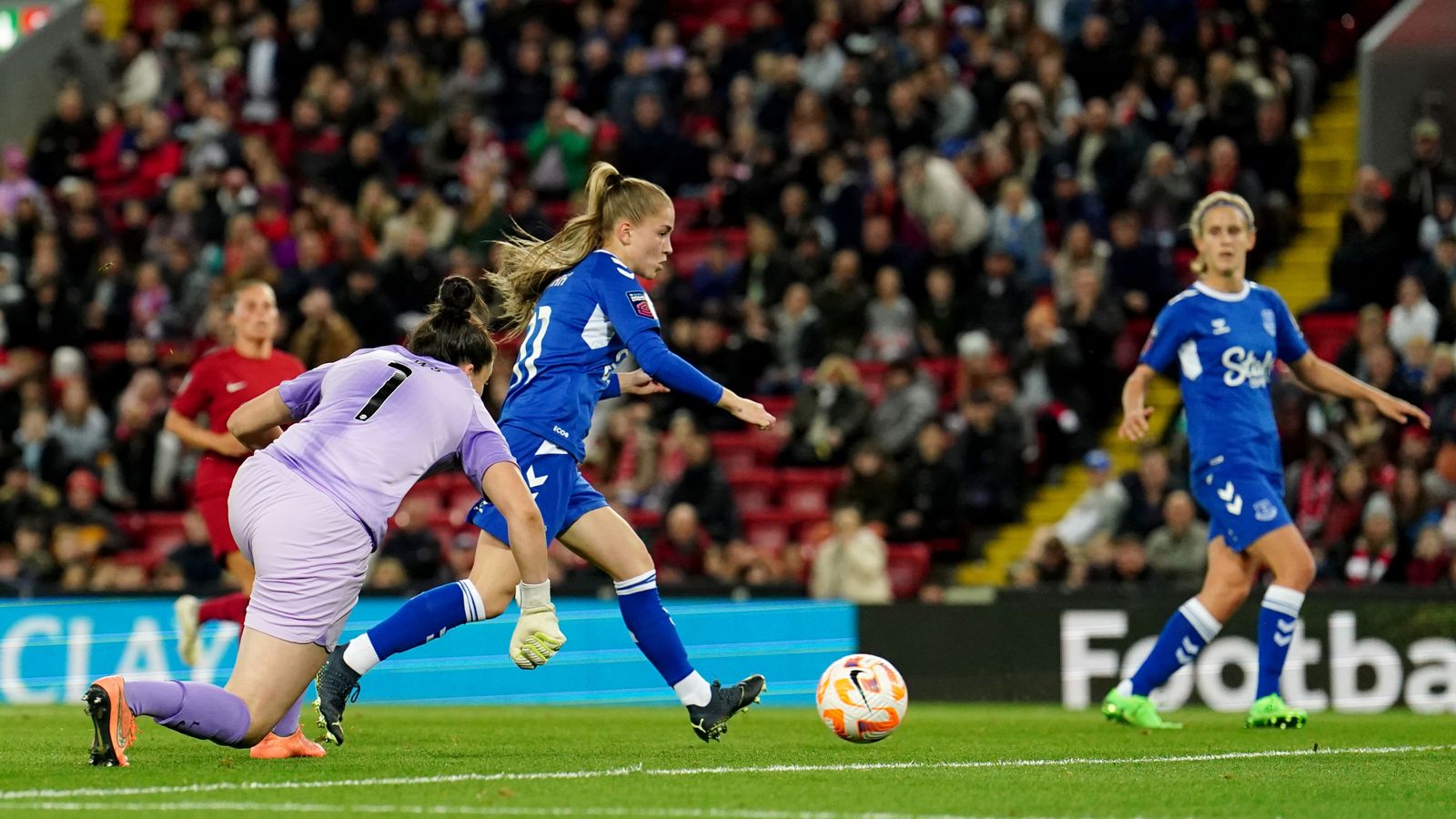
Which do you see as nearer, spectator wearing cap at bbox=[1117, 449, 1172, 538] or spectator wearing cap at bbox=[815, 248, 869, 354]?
spectator wearing cap at bbox=[1117, 449, 1172, 538]

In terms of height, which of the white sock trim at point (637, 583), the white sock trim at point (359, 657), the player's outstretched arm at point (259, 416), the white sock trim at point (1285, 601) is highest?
the player's outstretched arm at point (259, 416)

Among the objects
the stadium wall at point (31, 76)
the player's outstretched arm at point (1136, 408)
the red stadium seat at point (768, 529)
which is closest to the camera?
the player's outstretched arm at point (1136, 408)

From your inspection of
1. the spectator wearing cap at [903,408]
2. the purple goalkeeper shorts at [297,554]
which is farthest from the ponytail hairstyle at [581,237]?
the spectator wearing cap at [903,408]

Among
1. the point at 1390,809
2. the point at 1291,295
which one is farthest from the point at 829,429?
the point at 1390,809

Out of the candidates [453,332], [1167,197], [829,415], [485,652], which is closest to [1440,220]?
[1167,197]

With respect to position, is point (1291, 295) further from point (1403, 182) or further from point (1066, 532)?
point (1066, 532)

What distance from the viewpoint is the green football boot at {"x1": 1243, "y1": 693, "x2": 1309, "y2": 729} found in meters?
10.5

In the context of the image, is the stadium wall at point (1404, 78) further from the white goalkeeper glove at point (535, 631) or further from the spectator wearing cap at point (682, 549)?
the white goalkeeper glove at point (535, 631)

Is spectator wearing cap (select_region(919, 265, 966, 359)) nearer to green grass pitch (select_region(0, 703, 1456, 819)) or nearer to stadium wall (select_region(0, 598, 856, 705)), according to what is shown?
stadium wall (select_region(0, 598, 856, 705))

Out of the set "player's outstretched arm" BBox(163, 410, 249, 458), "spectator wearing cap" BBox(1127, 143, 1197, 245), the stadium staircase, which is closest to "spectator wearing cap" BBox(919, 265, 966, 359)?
the stadium staircase

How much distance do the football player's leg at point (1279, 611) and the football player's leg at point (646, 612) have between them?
2.91 metres

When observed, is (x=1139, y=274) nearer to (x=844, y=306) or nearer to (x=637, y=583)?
(x=844, y=306)

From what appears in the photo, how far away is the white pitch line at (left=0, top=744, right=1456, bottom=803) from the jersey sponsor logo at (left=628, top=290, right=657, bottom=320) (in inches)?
73.8

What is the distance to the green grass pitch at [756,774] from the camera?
642cm
